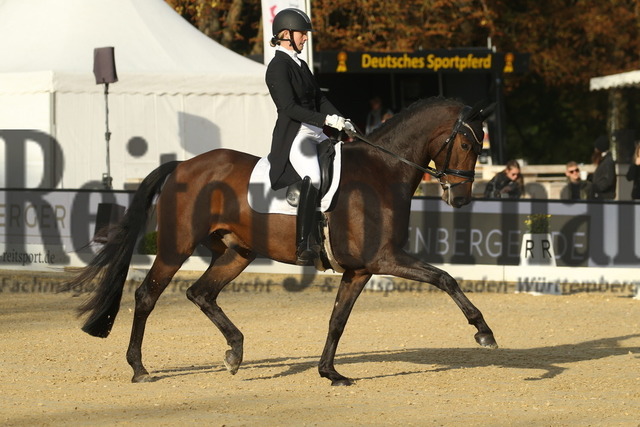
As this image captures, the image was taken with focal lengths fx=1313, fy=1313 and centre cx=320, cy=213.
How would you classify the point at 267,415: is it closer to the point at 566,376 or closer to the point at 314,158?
the point at 314,158

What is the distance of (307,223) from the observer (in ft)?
34.0

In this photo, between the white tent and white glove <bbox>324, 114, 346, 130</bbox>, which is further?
the white tent

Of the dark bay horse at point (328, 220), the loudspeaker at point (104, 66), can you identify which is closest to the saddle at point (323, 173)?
the dark bay horse at point (328, 220)

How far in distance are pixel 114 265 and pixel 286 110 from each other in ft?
6.54

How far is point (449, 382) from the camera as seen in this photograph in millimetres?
10383

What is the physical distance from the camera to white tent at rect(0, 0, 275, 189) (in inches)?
890

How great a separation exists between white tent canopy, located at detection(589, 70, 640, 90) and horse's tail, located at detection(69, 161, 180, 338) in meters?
20.1

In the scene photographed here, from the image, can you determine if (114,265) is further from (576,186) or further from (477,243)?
(576,186)

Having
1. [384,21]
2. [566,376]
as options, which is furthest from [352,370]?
[384,21]

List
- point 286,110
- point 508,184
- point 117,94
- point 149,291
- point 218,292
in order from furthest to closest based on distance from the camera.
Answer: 1. point 117,94
2. point 508,184
3. point 218,292
4. point 149,291
5. point 286,110

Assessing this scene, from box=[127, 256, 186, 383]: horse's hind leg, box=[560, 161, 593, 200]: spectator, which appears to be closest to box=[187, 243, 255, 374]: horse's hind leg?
box=[127, 256, 186, 383]: horse's hind leg

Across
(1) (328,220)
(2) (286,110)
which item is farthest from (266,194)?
(2) (286,110)

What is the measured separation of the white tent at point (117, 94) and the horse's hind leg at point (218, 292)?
11.4 meters

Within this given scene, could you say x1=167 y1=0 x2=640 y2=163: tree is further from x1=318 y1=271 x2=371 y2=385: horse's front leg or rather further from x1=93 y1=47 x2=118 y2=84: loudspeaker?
x1=318 y1=271 x2=371 y2=385: horse's front leg
